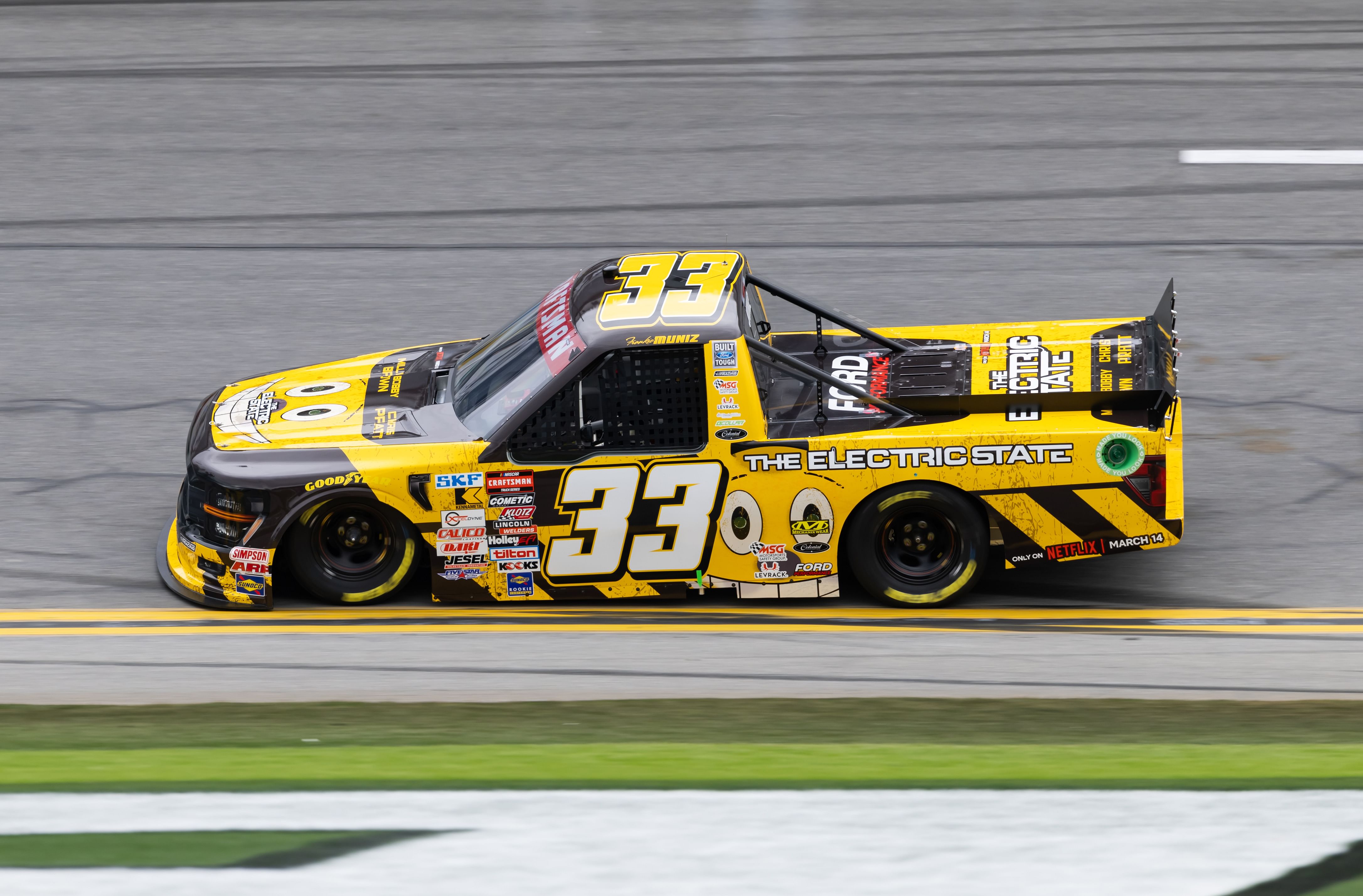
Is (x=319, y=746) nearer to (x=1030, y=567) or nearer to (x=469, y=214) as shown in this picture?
(x=1030, y=567)

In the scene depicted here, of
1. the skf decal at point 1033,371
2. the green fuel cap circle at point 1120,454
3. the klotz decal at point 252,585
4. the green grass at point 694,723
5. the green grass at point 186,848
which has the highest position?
the skf decal at point 1033,371

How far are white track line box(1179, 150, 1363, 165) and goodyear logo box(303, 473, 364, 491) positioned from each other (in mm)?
7506

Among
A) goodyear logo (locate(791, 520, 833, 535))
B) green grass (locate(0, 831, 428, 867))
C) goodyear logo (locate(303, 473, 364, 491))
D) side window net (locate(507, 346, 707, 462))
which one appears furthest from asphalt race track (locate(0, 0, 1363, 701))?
green grass (locate(0, 831, 428, 867))

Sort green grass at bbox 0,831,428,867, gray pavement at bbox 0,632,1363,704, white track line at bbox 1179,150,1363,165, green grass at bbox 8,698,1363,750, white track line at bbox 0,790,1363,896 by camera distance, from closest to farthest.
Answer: white track line at bbox 0,790,1363,896, green grass at bbox 0,831,428,867, green grass at bbox 8,698,1363,750, gray pavement at bbox 0,632,1363,704, white track line at bbox 1179,150,1363,165

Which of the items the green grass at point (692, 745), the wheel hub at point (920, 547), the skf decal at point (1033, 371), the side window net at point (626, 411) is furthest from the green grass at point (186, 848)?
the skf decal at point (1033, 371)

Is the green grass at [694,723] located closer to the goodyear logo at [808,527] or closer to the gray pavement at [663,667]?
the gray pavement at [663,667]

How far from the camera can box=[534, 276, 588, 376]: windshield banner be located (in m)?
6.84

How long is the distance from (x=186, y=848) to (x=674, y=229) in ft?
24.6

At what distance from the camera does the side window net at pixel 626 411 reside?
6.72 m

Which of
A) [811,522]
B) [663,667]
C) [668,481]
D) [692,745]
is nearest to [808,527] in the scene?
[811,522]

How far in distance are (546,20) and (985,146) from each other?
182 inches

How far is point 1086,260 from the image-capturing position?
1042 cm

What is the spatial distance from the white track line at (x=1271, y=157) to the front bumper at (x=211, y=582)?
792cm

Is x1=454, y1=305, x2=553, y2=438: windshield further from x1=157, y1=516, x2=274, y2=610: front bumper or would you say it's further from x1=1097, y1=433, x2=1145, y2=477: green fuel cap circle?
x1=1097, y1=433, x2=1145, y2=477: green fuel cap circle
